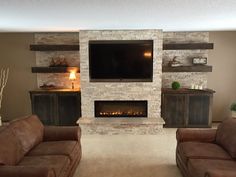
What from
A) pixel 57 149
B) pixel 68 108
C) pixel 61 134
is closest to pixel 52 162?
pixel 57 149

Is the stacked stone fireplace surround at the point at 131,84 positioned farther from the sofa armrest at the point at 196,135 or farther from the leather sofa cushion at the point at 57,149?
the leather sofa cushion at the point at 57,149

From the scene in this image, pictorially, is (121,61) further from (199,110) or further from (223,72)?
(223,72)

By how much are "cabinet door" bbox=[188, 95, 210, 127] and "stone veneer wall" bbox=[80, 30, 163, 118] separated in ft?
2.72

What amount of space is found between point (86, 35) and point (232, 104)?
4.24 meters

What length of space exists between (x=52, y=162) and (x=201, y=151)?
6.64 ft

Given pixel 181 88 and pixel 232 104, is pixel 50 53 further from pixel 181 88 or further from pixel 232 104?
pixel 232 104

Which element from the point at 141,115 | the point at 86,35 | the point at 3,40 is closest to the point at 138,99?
the point at 141,115

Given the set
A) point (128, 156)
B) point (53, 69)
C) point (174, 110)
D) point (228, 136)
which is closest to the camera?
point (228, 136)

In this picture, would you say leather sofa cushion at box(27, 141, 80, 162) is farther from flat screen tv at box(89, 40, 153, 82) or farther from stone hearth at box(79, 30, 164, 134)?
flat screen tv at box(89, 40, 153, 82)

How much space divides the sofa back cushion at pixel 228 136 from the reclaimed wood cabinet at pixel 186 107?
6.82ft

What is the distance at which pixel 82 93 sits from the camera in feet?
18.9

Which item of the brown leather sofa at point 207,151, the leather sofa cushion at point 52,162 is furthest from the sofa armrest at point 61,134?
the brown leather sofa at point 207,151

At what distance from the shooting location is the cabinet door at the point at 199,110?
5.69 metres

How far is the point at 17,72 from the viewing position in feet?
20.8
